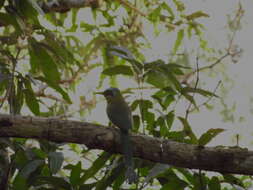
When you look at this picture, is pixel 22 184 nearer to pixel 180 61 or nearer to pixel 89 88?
pixel 89 88

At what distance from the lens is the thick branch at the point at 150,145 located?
81.7 inches

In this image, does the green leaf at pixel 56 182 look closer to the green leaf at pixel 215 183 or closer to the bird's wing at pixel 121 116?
the bird's wing at pixel 121 116

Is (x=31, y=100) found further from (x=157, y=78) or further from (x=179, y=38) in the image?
(x=179, y=38)

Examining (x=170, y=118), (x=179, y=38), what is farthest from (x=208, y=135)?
(x=179, y=38)

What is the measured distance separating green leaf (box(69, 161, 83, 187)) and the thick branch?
11 centimetres

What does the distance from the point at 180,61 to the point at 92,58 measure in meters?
2.31

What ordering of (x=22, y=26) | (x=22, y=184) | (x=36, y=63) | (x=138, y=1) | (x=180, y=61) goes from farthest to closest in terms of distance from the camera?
(x=180, y=61) → (x=138, y=1) → (x=36, y=63) → (x=22, y=26) → (x=22, y=184)

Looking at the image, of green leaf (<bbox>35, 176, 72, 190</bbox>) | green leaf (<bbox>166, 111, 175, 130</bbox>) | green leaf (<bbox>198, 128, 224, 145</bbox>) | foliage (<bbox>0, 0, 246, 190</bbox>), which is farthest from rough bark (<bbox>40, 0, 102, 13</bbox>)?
green leaf (<bbox>198, 128, 224, 145</bbox>)

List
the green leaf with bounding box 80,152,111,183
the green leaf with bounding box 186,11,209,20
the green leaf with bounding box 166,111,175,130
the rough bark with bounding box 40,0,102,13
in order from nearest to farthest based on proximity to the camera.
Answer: the green leaf with bounding box 80,152,111,183 → the green leaf with bounding box 166,111,175,130 → the rough bark with bounding box 40,0,102,13 → the green leaf with bounding box 186,11,209,20

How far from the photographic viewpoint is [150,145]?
2139 millimetres

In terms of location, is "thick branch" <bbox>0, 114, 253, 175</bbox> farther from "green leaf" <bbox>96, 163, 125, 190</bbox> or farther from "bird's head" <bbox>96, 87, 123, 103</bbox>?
"bird's head" <bbox>96, 87, 123, 103</bbox>

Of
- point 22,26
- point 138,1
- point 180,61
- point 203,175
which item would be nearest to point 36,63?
point 22,26

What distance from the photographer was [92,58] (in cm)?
435

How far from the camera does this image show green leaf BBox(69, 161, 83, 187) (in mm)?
2111
